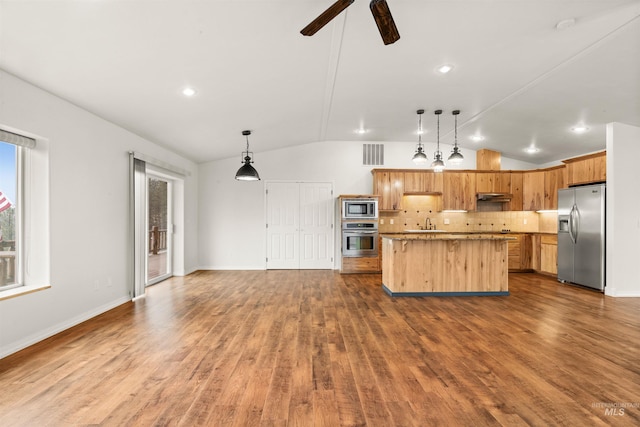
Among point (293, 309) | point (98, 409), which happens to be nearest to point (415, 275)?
point (293, 309)

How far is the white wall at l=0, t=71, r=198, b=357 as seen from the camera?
114 inches

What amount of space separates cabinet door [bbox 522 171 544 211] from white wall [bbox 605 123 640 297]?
80.5 inches

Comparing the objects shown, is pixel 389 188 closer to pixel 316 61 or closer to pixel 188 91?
pixel 316 61

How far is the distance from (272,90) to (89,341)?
347 centimetres

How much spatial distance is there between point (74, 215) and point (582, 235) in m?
7.80

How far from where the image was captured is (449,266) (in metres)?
5.02

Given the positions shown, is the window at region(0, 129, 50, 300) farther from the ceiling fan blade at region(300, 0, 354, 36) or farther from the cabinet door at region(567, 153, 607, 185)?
the cabinet door at region(567, 153, 607, 185)

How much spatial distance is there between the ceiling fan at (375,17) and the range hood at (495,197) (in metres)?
6.12

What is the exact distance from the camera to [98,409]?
78.3 inches

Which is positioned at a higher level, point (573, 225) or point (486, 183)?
point (486, 183)

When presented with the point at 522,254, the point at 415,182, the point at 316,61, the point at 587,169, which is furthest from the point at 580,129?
the point at 316,61

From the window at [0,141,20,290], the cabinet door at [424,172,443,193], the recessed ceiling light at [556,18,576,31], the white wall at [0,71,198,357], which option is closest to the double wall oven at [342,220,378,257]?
the cabinet door at [424,172,443,193]

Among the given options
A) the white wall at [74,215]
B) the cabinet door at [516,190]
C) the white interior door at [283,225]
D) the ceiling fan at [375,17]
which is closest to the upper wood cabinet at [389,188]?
the white interior door at [283,225]

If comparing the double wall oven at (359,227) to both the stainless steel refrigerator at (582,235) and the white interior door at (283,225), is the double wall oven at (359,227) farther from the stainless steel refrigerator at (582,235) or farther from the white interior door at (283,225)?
the stainless steel refrigerator at (582,235)
